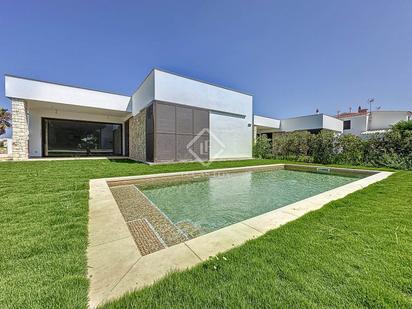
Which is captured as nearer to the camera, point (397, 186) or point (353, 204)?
point (353, 204)

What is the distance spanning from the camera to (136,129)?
40.1 feet

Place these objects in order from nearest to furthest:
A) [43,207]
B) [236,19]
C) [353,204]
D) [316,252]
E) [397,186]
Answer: [316,252] → [43,207] → [353,204] → [397,186] → [236,19]

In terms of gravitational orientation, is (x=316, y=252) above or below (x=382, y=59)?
below

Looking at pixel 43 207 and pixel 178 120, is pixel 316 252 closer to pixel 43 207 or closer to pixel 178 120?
pixel 43 207

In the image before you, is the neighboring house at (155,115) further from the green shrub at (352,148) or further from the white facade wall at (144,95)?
the green shrub at (352,148)

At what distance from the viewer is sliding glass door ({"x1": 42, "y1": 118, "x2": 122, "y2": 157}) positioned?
15.8 metres

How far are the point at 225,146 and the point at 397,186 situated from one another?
28.3 ft

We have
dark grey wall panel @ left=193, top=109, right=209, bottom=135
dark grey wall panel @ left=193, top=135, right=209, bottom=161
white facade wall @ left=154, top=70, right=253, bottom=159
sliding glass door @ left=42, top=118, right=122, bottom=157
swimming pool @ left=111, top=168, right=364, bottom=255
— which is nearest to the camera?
swimming pool @ left=111, top=168, right=364, bottom=255

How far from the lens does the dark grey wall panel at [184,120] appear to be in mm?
9916

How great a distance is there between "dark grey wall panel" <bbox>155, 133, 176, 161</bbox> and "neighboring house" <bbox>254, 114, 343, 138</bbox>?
1154cm

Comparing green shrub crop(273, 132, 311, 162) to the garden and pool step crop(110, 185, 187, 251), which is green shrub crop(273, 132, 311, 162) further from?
pool step crop(110, 185, 187, 251)

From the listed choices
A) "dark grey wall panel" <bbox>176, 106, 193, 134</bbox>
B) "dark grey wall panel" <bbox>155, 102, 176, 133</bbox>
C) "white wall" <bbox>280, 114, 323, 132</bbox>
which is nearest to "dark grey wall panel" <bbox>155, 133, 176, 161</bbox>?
"dark grey wall panel" <bbox>155, 102, 176, 133</bbox>

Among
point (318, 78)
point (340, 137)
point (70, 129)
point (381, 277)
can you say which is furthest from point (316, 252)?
point (70, 129)

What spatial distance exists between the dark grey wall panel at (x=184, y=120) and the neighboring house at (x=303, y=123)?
10.2m
